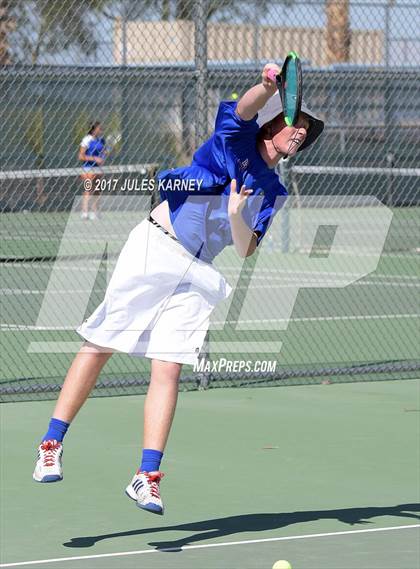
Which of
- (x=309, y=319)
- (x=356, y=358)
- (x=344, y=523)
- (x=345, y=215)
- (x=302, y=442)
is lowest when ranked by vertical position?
(x=344, y=523)

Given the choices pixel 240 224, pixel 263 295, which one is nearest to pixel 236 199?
pixel 240 224

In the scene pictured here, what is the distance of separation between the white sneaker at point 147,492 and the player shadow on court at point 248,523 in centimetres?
38

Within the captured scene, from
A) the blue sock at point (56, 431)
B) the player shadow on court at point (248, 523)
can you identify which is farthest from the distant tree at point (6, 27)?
the blue sock at point (56, 431)

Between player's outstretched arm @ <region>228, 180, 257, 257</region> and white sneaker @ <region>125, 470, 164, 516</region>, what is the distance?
116 cm

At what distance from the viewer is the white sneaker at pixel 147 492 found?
7160 mm

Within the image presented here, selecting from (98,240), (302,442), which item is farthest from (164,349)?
(98,240)

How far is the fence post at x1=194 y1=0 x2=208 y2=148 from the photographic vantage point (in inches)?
478

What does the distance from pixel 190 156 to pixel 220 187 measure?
18.8 meters

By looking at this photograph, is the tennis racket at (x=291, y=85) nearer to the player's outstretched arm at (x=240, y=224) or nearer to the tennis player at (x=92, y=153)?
the player's outstretched arm at (x=240, y=224)

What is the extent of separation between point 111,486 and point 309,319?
7.18 meters

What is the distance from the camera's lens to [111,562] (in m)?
7.18

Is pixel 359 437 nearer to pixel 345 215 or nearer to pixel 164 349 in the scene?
pixel 164 349

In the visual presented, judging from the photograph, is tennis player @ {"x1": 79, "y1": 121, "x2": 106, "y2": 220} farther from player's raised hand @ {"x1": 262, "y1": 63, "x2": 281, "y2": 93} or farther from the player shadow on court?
player's raised hand @ {"x1": 262, "y1": 63, "x2": 281, "y2": 93}

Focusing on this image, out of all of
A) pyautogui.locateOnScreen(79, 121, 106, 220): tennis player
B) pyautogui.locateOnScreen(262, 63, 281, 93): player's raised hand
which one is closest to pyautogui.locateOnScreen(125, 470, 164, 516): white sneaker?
pyautogui.locateOnScreen(262, 63, 281, 93): player's raised hand
